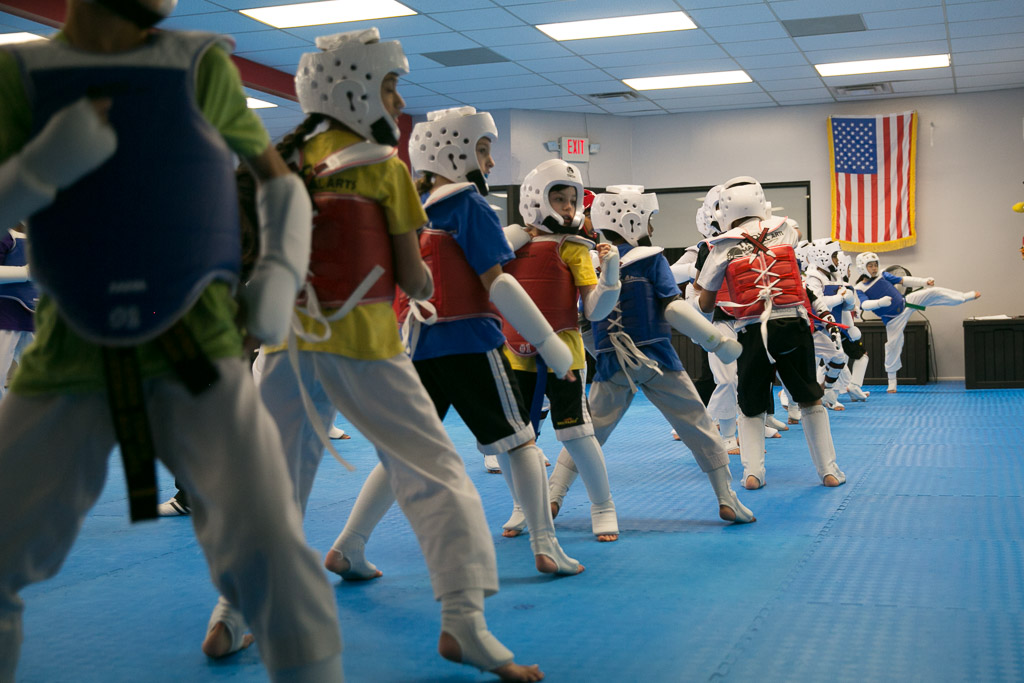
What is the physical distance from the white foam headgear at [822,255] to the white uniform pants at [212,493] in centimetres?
1027

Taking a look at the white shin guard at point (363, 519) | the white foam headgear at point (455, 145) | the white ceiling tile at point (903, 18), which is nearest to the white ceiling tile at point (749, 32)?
the white ceiling tile at point (903, 18)

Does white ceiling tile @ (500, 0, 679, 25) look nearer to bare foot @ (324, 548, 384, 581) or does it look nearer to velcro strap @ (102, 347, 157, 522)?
bare foot @ (324, 548, 384, 581)

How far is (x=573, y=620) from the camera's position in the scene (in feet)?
10.9

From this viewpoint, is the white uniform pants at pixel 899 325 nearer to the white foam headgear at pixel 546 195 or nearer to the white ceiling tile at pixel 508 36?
the white ceiling tile at pixel 508 36

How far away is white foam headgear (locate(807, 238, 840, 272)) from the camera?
1134cm

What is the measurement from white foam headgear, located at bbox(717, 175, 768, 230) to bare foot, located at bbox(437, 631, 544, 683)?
4.11 metres

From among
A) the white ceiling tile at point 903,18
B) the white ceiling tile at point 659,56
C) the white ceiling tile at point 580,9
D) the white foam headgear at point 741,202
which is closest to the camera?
the white foam headgear at point 741,202

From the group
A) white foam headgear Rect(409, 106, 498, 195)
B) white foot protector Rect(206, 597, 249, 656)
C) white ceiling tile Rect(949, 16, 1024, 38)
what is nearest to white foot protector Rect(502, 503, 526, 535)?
white foam headgear Rect(409, 106, 498, 195)

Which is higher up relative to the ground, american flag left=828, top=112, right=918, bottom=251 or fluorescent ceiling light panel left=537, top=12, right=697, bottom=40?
fluorescent ceiling light panel left=537, top=12, right=697, bottom=40

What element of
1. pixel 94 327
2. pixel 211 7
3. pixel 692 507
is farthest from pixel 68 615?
pixel 211 7

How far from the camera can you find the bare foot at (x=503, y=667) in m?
2.68

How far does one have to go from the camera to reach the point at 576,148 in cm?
1598

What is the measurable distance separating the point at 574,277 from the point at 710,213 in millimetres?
2719

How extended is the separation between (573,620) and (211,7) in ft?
27.9
